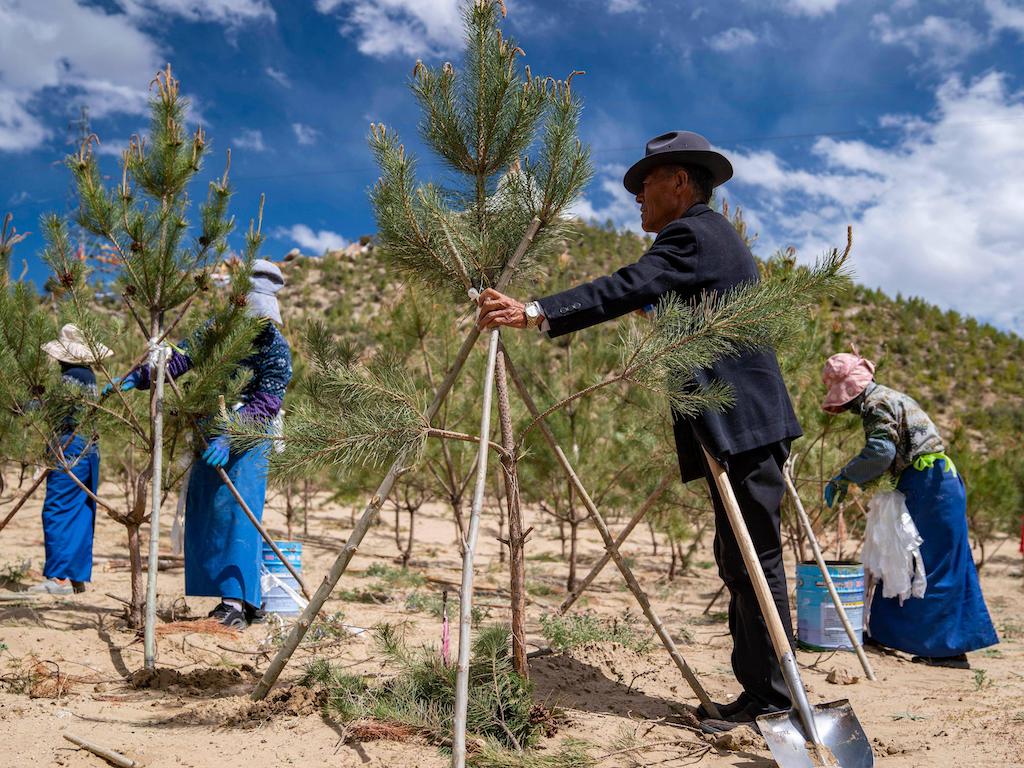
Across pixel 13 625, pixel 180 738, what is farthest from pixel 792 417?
pixel 13 625

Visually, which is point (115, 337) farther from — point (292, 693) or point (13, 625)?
point (292, 693)

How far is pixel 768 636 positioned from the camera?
241 cm

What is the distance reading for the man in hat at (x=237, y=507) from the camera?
3586 millimetres

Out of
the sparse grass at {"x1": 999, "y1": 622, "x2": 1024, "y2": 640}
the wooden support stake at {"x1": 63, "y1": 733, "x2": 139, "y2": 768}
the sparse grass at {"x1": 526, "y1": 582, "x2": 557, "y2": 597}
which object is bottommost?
the sparse grass at {"x1": 999, "y1": 622, "x2": 1024, "y2": 640}

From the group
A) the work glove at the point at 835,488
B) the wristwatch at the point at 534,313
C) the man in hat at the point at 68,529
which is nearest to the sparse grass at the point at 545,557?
the work glove at the point at 835,488

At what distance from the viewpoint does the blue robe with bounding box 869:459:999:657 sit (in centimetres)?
378

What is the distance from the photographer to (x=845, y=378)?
3.89 meters

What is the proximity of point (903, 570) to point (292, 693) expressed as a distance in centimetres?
302

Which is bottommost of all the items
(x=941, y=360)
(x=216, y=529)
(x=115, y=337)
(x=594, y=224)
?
(x=216, y=529)

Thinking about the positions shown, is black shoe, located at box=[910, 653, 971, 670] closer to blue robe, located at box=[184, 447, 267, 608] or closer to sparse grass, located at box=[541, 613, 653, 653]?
sparse grass, located at box=[541, 613, 653, 653]

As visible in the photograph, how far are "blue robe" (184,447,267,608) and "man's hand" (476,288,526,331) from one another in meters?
1.83

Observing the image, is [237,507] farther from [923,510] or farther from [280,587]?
[923,510]

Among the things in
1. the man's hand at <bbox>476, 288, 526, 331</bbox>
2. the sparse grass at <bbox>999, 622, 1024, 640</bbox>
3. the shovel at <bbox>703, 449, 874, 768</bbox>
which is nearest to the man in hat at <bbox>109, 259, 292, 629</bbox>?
the man's hand at <bbox>476, 288, 526, 331</bbox>

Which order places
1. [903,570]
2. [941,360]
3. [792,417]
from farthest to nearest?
[941,360], [903,570], [792,417]
